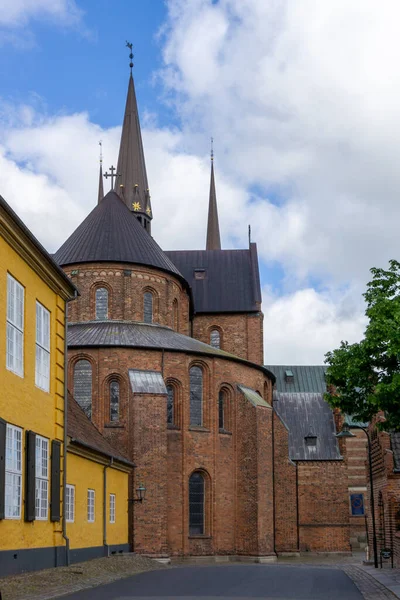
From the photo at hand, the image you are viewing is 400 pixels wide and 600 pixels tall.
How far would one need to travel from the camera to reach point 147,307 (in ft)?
158

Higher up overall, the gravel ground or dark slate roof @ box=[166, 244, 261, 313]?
dark slate roof @ box=[166, 244, 261, 313]

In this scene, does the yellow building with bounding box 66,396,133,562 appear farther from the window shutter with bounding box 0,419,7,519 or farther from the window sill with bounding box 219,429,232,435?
the window sill with bounding box 219,429,232,435

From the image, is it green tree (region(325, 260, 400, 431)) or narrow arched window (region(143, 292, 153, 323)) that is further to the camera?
narrow arched window (region(143, 292, 153, 323))

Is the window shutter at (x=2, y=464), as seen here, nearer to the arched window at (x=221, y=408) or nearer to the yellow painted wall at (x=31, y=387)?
the yellow painted wall at (x=31, y=387)

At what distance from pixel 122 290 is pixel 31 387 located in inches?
1063

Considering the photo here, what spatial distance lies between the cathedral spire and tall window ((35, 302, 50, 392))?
1555 inches

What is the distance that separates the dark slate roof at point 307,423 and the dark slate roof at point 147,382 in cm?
1660

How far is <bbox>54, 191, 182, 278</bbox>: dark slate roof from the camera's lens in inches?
1898

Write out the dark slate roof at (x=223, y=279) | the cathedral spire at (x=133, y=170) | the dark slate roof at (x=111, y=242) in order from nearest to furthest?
1. the dark slate roof at (x=111, y=242)
2. the dark slate roof at (x=223, y=279)
3. the cathedral spire at (x=133, y=170)

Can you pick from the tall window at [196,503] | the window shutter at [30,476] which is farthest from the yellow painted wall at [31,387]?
the tall window at [196,503]

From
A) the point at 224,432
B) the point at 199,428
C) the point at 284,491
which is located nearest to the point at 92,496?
the point at 199,428

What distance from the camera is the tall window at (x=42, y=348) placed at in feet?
70.1

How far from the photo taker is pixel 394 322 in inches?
914

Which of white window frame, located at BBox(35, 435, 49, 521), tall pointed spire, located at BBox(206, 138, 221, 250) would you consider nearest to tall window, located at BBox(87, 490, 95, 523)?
white window frame, located at BBox(35, 435, 49, 521)
